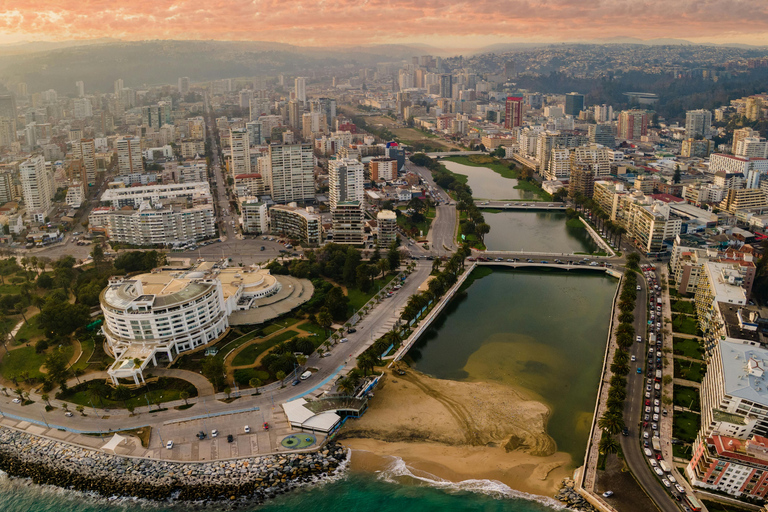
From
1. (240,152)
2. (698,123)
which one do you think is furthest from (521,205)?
(698,123)

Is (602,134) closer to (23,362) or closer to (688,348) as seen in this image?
(688,348)

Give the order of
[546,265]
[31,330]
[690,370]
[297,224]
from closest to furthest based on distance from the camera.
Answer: [690,370], [31,330], [546,265], [297,224]

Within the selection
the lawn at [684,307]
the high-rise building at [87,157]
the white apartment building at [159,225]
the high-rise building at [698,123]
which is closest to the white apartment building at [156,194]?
the white apartment building at [159,225]

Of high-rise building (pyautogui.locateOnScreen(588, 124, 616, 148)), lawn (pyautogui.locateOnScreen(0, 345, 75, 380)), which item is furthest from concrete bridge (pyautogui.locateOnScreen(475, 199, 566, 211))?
lawn (pyautogui.locateOnScreen(0, 345, 75, 380))

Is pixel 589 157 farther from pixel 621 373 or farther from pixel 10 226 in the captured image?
pixel 10 226

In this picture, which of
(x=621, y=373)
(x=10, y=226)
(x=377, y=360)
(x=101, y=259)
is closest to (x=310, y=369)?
(x=377, y=360)
